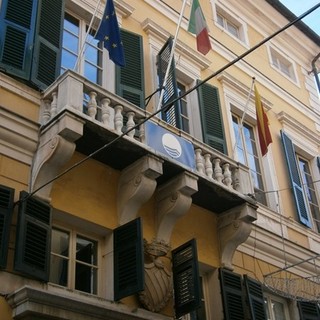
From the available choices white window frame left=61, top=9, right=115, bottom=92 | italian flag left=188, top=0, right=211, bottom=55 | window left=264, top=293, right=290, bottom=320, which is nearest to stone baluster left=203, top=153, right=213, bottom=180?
white window frame left=61, top=9, right=115, bottom=92

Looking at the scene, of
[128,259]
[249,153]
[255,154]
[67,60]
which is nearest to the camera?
[128,259]

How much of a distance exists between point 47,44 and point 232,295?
470cm

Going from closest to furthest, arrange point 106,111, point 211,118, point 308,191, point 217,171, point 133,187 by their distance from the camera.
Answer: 1. point 106,111
2. point 133,187
3. point 217,171
4. point 211,118
5. point 308,191

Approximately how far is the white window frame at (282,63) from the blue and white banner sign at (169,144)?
22.8 ft

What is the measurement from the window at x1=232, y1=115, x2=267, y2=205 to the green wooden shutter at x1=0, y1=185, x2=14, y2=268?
233 inches

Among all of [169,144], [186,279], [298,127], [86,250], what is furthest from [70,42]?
[298,127]

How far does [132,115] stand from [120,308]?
2.73 m

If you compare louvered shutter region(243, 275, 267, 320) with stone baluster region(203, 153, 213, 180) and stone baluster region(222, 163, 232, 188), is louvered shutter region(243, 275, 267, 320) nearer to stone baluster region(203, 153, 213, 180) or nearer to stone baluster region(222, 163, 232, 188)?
stone baluster region(222, 163, 232, 188)

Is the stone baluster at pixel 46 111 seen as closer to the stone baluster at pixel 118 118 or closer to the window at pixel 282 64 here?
the stone baluster at pixel 118 118

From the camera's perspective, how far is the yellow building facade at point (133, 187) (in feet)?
25.3

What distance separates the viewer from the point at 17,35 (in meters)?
8.99

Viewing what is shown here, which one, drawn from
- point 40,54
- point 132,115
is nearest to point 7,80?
point 40,54

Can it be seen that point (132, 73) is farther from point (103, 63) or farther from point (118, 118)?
point (118, 118)

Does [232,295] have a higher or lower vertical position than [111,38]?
lower
